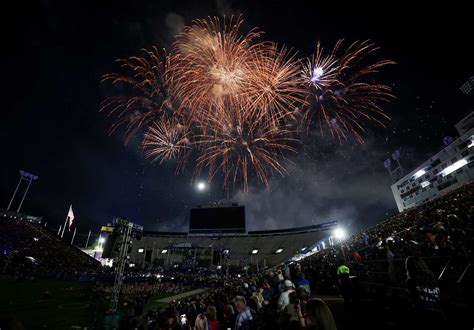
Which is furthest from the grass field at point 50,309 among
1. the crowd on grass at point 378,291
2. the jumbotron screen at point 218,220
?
the jumbotron screen at point 218,220

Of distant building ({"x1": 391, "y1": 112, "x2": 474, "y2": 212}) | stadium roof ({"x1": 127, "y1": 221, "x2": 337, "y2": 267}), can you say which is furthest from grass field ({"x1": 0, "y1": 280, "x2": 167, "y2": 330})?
distant building ({"x1": 391, "y1": 112, "x2": 474, "y2": 212})

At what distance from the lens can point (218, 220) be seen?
53.0 m

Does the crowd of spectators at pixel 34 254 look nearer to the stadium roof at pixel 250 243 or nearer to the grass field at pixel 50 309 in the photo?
the grass field at pixel 50 309

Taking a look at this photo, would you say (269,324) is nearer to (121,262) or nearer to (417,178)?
(121,262)

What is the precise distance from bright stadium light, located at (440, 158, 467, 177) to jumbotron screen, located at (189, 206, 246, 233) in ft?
169

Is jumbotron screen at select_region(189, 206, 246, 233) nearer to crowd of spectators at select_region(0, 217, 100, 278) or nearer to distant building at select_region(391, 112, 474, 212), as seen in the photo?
crowd of spectators at select_region(0, 217, 100, 278)

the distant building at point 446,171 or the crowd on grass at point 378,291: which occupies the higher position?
the distant building at point 446,171

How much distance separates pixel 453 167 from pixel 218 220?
191 feet

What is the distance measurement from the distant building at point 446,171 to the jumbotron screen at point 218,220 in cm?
4995

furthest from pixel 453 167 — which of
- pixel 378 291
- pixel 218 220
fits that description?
pixel 378 291

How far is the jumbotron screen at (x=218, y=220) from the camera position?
52.1 metres

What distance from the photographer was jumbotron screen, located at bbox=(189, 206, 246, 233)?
5209 centimetres

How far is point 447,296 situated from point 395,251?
243 cm

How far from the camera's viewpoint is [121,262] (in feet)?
49.4
